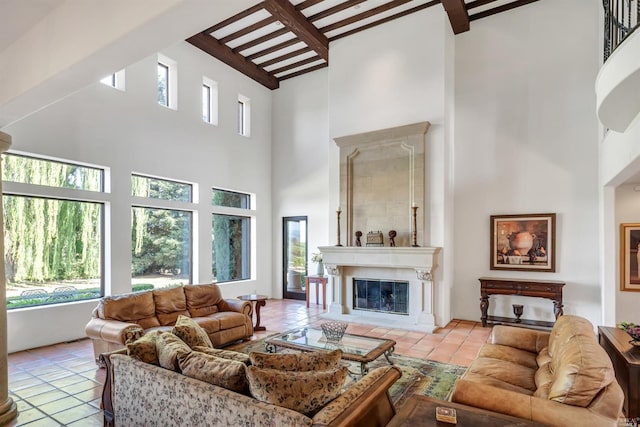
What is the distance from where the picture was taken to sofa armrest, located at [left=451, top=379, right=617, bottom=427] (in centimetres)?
186

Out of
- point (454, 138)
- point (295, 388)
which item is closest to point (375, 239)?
point (454, 138)

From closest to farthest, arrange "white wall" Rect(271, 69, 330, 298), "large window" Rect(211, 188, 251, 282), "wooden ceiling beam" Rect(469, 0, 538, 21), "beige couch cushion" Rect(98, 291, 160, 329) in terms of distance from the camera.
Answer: "beige couch cushion" Rect(98, 291, 160, 329), "wooden ceiling beam" Rect(469, 0, 538, 21), "large window" Rect(211, 188, 251, 282), "white wall" Rect(271, 69, 330, 298)

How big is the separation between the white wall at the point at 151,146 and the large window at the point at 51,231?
0.64ft

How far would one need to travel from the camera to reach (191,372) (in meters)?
2.16

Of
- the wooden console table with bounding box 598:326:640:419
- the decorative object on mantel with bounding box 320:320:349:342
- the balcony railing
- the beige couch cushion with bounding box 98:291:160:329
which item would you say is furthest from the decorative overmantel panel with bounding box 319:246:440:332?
the balcony railing

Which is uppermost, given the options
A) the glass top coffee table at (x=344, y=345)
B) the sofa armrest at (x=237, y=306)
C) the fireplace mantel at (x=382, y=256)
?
the fireplace mantel at (x=382, y=256)

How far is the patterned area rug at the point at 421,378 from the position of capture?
135 inches

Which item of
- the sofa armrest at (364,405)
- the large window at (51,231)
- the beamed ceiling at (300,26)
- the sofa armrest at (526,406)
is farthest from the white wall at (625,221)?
the large window at (51,231)

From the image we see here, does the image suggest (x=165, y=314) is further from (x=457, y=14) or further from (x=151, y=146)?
(x=457, y=14)

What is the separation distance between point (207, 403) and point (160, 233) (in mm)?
5334

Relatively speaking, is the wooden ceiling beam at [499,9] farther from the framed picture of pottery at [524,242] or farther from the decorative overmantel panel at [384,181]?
the framed picture of pottery at [524,242]

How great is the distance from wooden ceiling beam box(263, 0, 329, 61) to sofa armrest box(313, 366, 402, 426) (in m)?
5.84

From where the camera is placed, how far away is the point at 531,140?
6066mm

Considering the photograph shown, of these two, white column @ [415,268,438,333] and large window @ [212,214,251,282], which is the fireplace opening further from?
large window @ [212,214,251,282]
